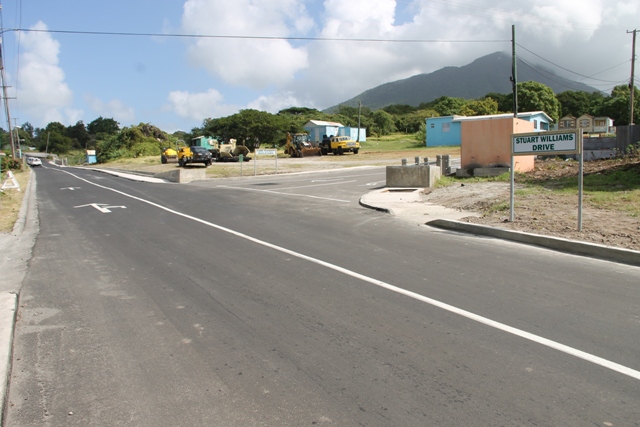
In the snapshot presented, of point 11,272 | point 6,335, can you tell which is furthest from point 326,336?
point 11,272

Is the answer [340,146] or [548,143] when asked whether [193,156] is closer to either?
[340,146]

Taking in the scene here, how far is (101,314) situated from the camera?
591cm

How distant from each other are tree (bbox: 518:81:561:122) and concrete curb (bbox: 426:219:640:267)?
79.4 m

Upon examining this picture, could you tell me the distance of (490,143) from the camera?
2089cm

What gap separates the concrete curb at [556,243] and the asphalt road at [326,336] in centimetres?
35

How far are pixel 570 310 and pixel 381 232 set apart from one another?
18.1 ft

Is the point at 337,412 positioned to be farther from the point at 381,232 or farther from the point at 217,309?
the point at 381,232

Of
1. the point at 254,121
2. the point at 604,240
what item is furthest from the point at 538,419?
the point at 254,121

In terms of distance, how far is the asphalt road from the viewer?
3.73 m

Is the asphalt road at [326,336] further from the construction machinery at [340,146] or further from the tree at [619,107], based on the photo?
the tree at [619,107]

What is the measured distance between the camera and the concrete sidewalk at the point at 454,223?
26.9 ft

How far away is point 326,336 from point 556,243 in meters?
5.69

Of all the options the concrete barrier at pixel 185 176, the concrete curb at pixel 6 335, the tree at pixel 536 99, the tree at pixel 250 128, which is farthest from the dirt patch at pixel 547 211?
the tree at pixel 536 99

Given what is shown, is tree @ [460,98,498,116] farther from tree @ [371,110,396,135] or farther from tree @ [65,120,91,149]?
tree @ [65,120,91,149]
